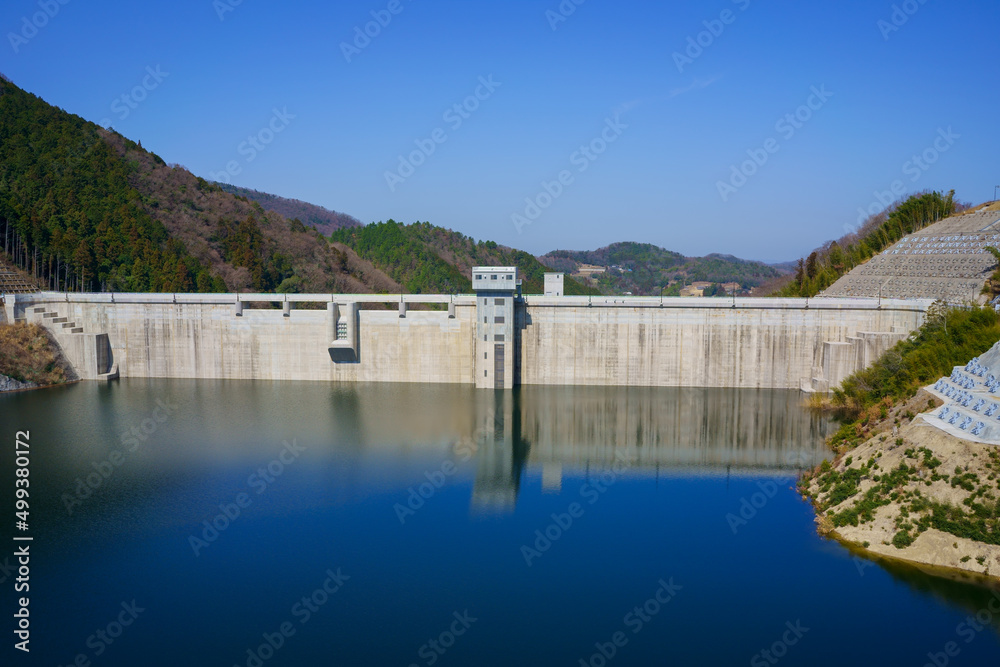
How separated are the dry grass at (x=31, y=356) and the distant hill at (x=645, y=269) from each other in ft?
311

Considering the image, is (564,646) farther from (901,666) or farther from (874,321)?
(874,321)

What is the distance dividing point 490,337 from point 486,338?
0.20 m

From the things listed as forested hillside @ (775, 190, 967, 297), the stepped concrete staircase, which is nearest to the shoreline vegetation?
forested hillside @ (775, 190, 967, 297)

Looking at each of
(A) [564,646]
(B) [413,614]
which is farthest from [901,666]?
(B) [413,614]

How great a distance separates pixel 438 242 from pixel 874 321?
76.6 m

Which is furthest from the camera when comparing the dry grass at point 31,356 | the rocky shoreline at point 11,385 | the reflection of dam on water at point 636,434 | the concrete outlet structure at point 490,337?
the dry grass at point 31,356

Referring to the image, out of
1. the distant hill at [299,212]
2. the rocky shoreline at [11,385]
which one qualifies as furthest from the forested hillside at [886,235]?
the distant hill at [299,212]

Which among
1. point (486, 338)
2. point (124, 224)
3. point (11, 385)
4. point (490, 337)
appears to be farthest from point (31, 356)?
point (490, 337)

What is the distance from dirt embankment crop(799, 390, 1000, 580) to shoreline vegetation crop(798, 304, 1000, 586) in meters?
0.02

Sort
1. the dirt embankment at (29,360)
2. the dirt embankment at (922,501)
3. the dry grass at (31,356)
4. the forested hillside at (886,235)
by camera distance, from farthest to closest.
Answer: the forested hillside at (886,235), the dry grass at (31,356), the dirt embankment at (29,360), the dirt embankment at (922,501)

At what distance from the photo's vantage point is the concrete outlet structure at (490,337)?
36.7 metres

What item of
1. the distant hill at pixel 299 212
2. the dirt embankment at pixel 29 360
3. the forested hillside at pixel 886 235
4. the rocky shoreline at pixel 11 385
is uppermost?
the distant hill at pixel 299 212

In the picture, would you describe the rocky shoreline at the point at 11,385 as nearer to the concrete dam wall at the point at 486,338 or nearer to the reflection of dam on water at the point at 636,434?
the concrete dam wall at the point at 486,338

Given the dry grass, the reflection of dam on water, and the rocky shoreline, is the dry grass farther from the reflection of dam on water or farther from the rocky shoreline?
the reflection of dam on water
